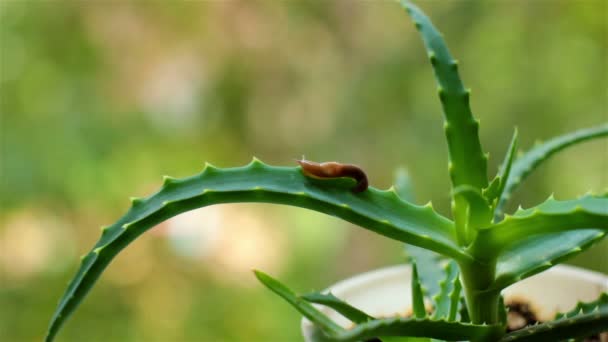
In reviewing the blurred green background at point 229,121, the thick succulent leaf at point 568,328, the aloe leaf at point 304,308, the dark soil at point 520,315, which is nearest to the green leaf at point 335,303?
the aloe leaf at point 304,308

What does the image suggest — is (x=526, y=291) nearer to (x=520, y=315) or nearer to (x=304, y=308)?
(x=520, y=315)

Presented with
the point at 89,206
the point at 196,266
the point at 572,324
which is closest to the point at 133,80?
the point at 89,206

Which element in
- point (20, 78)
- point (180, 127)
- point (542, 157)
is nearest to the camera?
point (542, 157)

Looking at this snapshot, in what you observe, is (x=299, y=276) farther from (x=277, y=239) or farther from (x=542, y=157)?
(x=542, y=157)

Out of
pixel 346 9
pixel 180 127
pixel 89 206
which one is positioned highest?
pixel 346 9

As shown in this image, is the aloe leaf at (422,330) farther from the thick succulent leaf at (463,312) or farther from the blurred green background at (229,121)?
the blurred green background at (229,121)

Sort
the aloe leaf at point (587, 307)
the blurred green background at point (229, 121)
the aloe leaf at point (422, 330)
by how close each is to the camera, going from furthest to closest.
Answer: the blurred green background at point (229, 121) → the aloe leaf at point (587, 307) → the aloe leaf at point (422, 330)

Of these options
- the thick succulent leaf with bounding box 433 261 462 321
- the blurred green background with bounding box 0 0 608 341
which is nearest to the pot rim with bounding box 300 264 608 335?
the thick succulent leaf with bounding box 433 261 462 321
